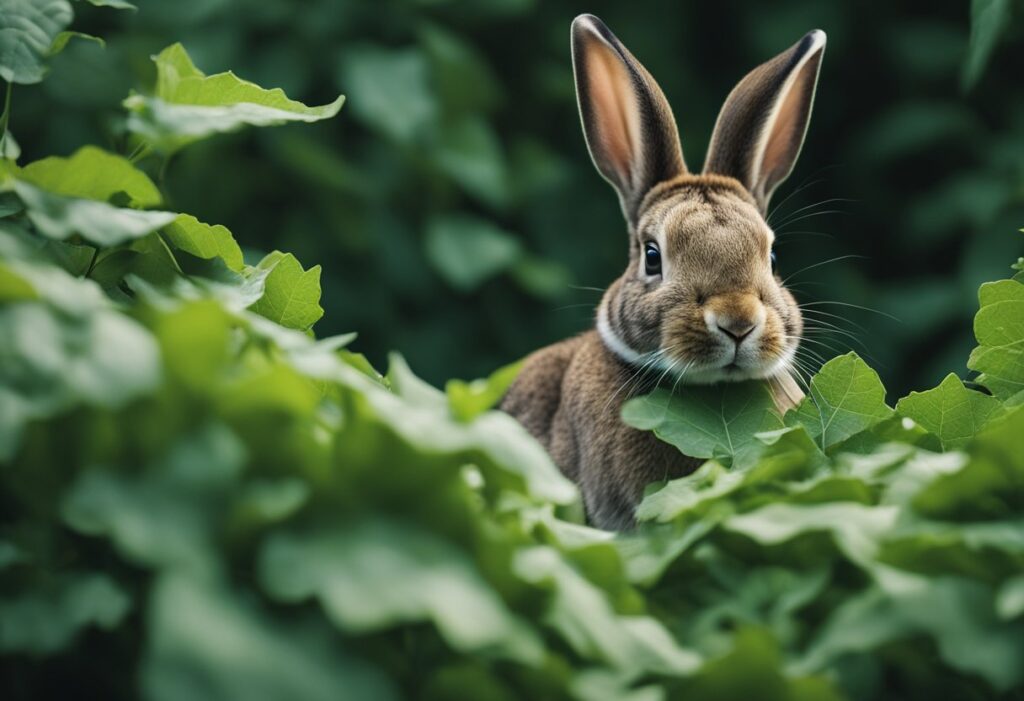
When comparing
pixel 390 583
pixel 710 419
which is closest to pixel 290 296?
pixel 710 419

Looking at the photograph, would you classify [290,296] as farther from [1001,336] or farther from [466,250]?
[466,250]

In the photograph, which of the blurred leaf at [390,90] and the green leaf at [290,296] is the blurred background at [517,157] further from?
the green leaf at [290,296]

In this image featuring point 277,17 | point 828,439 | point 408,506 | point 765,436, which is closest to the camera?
point 408,506

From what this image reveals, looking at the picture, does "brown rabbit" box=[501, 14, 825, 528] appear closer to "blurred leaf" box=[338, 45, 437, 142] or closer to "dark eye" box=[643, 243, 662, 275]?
"dark eye" box=[643, 243, 662, 275]

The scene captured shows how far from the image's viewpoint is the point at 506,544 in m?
1.44

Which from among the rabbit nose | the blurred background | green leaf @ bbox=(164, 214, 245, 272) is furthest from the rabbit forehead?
the blurred background

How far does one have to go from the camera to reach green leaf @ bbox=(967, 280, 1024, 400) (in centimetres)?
202

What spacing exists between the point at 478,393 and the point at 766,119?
1.76 metres

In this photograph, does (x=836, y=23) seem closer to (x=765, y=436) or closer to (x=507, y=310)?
(x=507, y=310)

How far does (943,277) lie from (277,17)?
10.8ft

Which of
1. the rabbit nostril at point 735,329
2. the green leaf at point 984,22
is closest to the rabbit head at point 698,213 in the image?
the rabbit nostril at point 735,329

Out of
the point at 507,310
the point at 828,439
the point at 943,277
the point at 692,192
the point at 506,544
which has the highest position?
the point at 506,544

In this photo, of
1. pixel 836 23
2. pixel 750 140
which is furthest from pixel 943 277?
pixel 750 140

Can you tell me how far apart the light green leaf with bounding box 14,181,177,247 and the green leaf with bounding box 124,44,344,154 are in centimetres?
13
